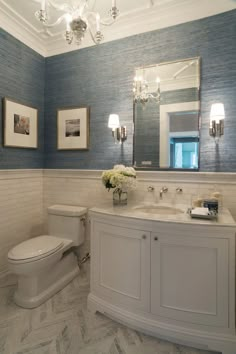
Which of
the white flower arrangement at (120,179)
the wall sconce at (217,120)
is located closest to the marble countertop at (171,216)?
the white flower arrangement at (120,179)

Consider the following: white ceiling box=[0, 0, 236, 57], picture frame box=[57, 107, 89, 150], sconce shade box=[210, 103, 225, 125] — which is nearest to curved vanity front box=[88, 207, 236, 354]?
sconce shade box=[210, 103, 225, 125]

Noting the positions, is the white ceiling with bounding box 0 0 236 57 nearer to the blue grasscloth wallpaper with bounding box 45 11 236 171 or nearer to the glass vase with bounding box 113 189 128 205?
the blue grasscloth wallpaper with bounding box 45 11 236 171

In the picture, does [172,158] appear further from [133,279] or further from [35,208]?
[35,208]

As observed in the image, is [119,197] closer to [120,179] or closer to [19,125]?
[120,179]

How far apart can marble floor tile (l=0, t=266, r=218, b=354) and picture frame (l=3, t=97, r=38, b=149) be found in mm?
1539

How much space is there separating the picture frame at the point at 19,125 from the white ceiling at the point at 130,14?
737mm

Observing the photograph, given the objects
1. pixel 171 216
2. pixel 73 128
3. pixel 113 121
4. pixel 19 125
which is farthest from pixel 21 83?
pixel 171 216

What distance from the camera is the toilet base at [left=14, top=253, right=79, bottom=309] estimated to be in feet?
5.90

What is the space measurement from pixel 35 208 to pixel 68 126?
3.54 feet

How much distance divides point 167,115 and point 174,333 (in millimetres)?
1762

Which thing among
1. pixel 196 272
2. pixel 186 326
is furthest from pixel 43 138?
Answer: pixel 186 326

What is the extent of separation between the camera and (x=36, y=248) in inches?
72.5

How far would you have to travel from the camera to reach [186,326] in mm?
1429

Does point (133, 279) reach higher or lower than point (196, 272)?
lower
